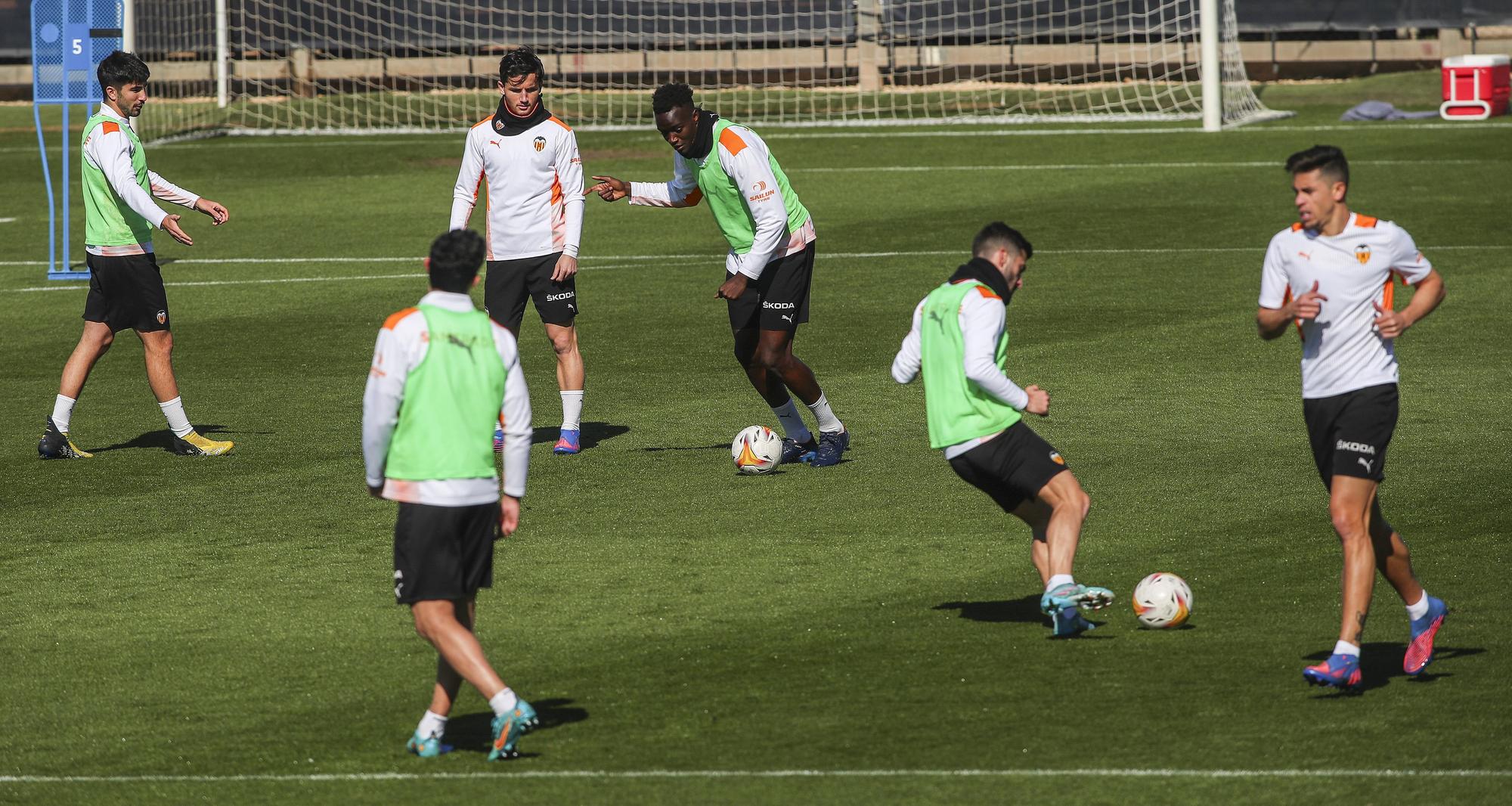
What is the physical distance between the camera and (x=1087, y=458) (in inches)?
459

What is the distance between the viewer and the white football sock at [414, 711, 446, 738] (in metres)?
6.55

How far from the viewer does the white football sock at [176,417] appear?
12.2m

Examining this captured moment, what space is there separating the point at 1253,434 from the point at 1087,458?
4.18 ft

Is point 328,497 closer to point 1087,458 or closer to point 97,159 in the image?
point 97,159

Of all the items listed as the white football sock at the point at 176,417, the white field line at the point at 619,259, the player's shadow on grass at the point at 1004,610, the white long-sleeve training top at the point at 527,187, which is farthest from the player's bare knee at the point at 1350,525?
the white field line at the point at 619,259

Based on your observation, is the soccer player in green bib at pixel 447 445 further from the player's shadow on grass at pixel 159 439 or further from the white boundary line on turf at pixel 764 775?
the player's shadow on grass at pixel 159 439

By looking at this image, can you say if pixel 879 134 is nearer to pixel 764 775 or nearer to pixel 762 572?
pixel 762 572

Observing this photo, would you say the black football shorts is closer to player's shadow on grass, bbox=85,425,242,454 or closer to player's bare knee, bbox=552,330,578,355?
player's bare knee, bbox=552,330,578,355

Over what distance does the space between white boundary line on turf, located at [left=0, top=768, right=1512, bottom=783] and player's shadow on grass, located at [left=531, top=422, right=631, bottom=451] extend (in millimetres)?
5965

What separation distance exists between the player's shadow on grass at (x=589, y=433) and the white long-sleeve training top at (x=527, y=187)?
4.19ft

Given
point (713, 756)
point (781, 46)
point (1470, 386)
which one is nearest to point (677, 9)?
point (781, 46)

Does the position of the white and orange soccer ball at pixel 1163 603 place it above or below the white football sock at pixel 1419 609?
below

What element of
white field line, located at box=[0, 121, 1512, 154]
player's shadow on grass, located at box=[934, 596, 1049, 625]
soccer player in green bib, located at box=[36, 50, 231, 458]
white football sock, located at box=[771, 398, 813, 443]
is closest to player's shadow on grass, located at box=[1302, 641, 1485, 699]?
player's shadow on grass, located at box=[934, 596, 1049, 625]

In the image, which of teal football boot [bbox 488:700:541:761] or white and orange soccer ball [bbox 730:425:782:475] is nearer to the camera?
teal football boot [bbox 488:700:541:761]
